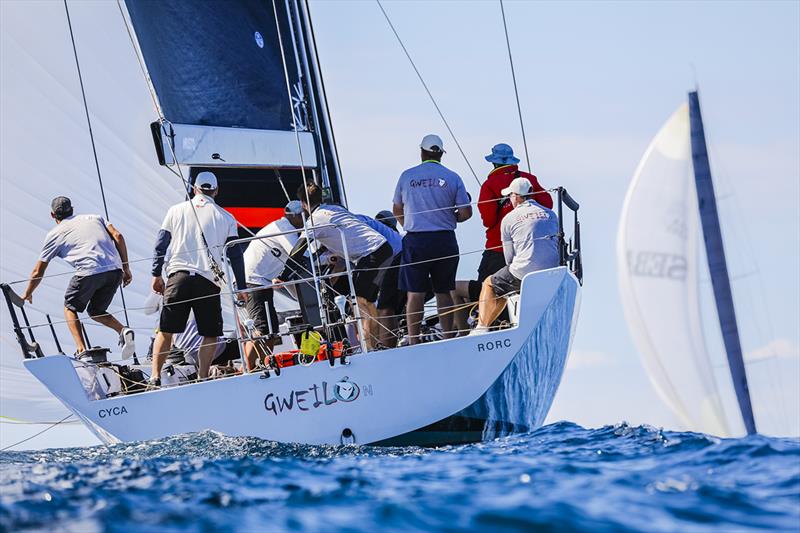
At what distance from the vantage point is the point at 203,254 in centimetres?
688

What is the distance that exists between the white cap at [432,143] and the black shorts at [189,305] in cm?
145

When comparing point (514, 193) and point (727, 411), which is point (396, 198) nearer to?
point (514, 193)

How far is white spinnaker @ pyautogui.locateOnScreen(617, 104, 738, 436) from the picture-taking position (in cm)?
628

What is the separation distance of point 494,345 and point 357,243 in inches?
43.7

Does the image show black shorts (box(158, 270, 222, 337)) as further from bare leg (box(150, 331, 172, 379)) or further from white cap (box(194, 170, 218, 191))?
white cap (box(194, 170, 218, 191))

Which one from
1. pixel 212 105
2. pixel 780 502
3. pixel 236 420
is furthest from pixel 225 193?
pixel 780 502

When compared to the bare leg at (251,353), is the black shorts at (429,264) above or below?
above

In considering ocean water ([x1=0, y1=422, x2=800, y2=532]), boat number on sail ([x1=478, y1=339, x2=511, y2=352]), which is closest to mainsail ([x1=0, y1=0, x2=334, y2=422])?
boat number on sail ([x1=478, y1=339, x2=511, y2=352])

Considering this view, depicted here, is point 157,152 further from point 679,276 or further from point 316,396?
point 679,276

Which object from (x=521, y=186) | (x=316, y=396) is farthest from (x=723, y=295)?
(x=316, y=396)

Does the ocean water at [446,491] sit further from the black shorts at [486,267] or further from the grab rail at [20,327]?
the grab rail at [20,327]

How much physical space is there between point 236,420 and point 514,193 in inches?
76.4

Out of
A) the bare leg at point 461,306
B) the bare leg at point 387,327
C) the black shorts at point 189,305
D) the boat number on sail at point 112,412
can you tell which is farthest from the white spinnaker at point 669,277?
the boat number on sail at point 112,412

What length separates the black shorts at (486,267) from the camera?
713cm
